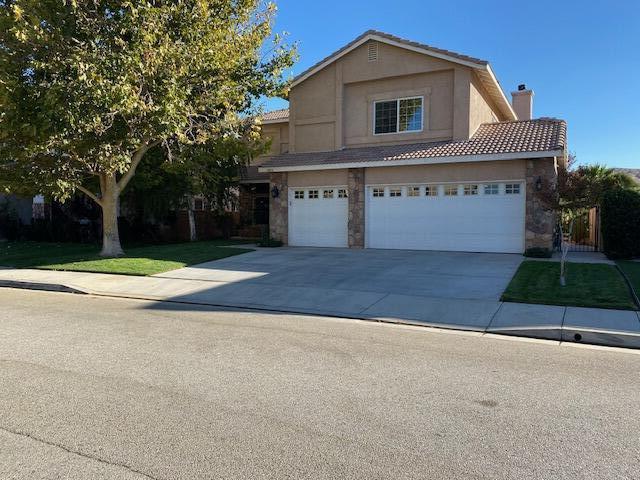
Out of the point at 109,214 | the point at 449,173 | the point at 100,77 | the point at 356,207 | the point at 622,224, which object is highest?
the point at 100,77

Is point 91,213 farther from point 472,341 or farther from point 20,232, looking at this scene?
point 472,341

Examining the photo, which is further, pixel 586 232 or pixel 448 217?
pixel 586 232

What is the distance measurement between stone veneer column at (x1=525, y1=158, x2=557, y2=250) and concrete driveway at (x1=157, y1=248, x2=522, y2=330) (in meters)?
0.93

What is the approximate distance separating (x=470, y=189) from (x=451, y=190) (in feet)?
2.17

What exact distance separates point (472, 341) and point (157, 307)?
238 inches

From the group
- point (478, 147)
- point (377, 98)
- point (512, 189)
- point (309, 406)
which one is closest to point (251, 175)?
point (377, 98)

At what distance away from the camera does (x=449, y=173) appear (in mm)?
17531

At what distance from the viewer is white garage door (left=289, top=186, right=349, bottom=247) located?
784 inches

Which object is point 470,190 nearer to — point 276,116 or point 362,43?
point 362,43

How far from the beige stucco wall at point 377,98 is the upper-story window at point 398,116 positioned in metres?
0.21

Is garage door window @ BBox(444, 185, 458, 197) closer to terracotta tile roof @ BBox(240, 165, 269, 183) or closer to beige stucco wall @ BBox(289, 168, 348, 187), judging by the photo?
beige stucco wall @ BBox(289, 168, 348, 187)

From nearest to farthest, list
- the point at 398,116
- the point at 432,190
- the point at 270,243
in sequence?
the point at 432,190 < the point at 398,116 < the point at 270,243

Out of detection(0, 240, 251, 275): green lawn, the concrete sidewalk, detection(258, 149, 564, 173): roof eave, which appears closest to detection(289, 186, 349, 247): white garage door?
detection(258, 149, 564, 173): roof eave

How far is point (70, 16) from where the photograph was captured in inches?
527
